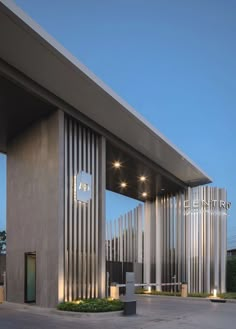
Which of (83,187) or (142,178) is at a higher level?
(142,178)

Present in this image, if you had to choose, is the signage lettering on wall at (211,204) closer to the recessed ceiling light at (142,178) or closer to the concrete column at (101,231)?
the recessed ceiling light at (142,178)

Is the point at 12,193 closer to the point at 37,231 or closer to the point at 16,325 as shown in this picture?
the point at 37,231

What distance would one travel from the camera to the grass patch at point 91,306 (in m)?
16.2

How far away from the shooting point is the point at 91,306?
16375 mm

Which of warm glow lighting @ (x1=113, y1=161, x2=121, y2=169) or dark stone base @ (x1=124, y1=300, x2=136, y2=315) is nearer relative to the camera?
dark stone base @ (x1=124, y1=300, x2=136, y2=315)

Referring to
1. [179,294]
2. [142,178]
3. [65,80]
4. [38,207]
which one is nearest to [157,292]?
[179,294]

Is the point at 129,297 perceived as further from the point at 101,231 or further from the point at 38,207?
the point at 38,207

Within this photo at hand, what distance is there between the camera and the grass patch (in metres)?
16.2

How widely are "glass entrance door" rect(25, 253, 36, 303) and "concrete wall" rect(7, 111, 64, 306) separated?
213 millimetres

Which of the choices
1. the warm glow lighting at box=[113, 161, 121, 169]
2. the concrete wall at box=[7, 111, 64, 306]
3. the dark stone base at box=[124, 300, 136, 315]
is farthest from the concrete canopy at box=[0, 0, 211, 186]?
the dark stone base at box=[124, 300, 136, 315]

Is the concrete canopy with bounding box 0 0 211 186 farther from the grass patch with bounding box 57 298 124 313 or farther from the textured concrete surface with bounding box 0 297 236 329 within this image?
the textured concrete surface with bounding box 0 297 236 329

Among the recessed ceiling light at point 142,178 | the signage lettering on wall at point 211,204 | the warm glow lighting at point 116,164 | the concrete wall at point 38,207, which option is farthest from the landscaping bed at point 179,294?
the concrete wall at point 38,207

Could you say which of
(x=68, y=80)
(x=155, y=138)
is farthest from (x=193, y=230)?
(x=68, y=80)

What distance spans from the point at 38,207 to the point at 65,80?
534cm
